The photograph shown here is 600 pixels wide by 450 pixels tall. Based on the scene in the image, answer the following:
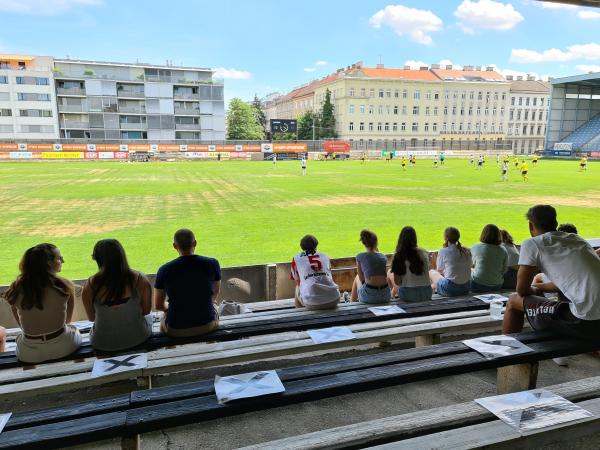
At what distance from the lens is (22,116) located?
200 feet

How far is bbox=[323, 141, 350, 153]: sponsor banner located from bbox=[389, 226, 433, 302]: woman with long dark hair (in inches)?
2412

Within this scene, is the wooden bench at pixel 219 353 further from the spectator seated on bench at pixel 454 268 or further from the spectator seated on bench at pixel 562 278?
the spectator seated on bench at pixel 454 268

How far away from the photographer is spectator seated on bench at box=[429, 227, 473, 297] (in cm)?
503

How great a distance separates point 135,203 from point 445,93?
271 feet

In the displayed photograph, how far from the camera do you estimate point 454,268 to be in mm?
5039

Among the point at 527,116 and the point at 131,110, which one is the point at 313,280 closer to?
the point at 131,110

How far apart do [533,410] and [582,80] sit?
71.9m

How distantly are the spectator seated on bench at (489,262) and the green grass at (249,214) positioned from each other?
5.04 m

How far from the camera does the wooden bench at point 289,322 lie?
351 centimetres

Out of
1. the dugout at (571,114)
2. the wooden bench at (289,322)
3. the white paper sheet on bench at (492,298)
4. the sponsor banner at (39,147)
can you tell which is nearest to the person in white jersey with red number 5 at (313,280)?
the wooden bench at (289,322)

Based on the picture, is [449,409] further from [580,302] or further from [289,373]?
[580,302]

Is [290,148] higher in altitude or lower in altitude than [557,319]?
higher

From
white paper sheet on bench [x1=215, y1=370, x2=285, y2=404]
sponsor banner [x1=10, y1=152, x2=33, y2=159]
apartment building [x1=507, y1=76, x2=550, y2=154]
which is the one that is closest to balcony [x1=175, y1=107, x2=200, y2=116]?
sponsor banner [x1=10, y1=152, x2=33, y2=159]

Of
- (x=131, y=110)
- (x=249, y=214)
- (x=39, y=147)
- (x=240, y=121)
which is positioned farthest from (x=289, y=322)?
(x=240, y=121)
